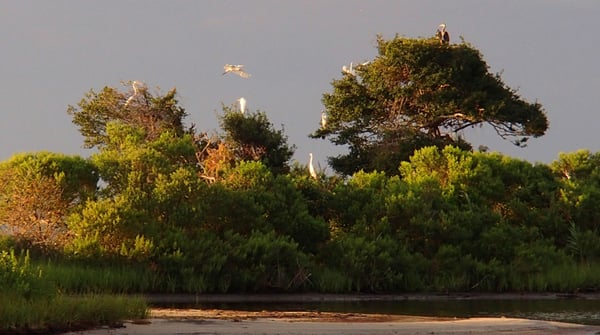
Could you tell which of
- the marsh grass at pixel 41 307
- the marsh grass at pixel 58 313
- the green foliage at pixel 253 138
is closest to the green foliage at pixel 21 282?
the marsh grass at pixel 41 307

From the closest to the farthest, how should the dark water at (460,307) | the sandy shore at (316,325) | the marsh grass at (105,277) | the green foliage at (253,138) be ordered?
the sandy shore at (316,325) → the dark water at (460,307) → the marsh grass at (105,277) → the green foliage at (253,138)

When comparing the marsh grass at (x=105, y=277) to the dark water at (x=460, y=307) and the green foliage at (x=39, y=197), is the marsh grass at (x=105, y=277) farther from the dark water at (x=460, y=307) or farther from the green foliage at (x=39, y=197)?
the dark water at (x=460, y=307)

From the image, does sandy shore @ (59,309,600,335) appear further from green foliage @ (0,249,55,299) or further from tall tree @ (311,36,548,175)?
tall tree @ (311,36,548,175)

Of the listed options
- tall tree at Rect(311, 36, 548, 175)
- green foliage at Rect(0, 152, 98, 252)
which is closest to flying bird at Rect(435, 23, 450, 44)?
tall tree at Rect(311, 36, 548, 175)

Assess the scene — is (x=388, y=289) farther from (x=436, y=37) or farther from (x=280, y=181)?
(x=436, y=37)

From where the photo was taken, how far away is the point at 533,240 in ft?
131

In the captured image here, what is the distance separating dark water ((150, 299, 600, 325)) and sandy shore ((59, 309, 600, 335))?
3.11 m

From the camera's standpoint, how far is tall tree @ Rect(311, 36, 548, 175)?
177 ft

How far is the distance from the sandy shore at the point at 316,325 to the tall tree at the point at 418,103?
29.8 metres

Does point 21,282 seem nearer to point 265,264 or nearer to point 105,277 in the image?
point 105,277

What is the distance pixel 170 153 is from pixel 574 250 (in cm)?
1816

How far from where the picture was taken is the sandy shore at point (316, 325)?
59.1ft

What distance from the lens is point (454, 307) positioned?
2986 centimetres

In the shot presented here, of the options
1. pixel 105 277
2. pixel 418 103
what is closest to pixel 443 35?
pixel 418 103
